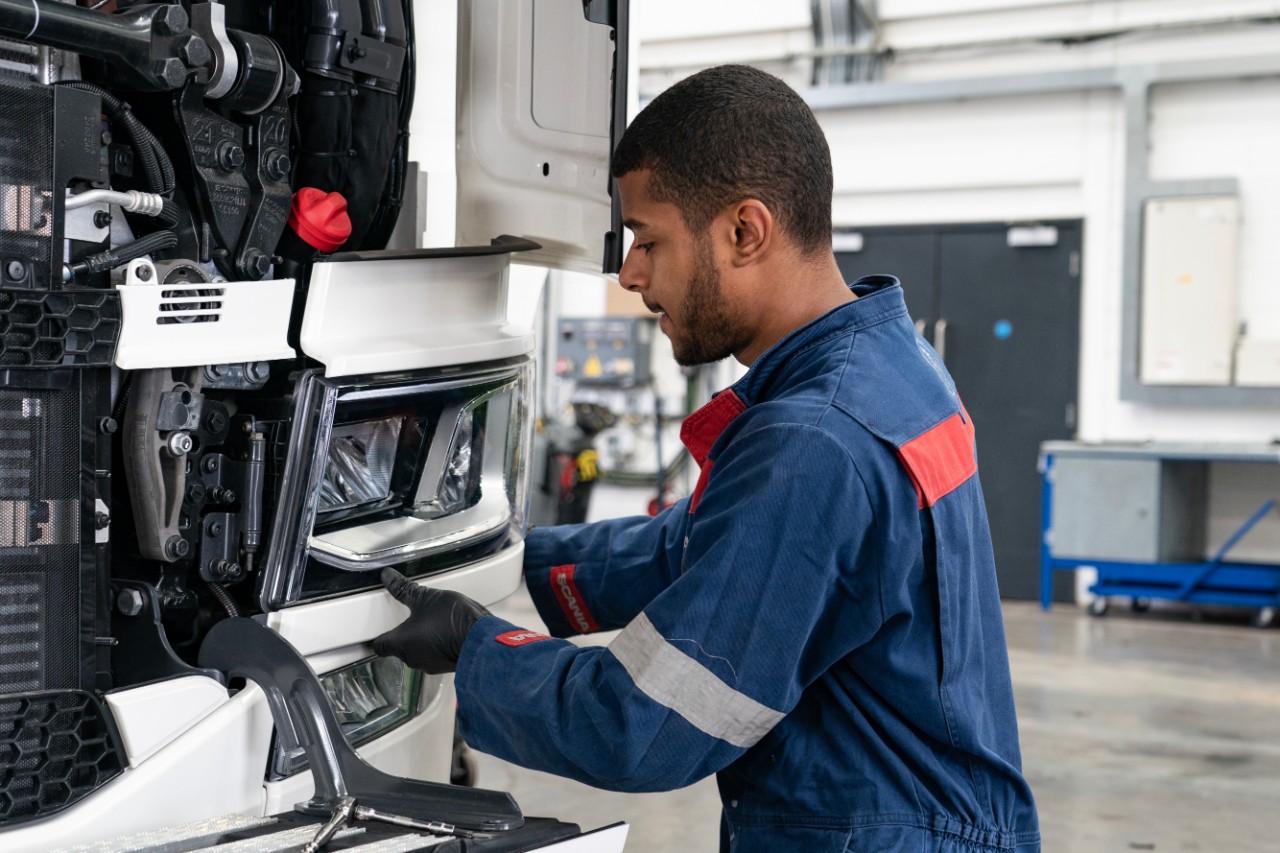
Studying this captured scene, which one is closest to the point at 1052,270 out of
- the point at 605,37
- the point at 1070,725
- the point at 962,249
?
the point at 962,249

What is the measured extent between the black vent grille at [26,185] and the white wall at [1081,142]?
7250 mm

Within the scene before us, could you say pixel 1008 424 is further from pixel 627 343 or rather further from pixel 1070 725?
pixel 1070 725

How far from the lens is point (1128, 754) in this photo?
4.75m

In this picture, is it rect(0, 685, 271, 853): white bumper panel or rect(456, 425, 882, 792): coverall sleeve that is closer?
rect(456, 425, 882, 792): coverall sleeve

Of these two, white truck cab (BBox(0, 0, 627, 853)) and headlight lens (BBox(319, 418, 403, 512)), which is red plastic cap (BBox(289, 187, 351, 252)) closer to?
white truck cab (BBox(0, 0, 627, 853))

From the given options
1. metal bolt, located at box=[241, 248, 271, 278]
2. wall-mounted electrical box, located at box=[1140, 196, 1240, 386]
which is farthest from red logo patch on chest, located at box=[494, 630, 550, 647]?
wall-mounted electrical box, located at box=[1140, 196, 1240, 386]

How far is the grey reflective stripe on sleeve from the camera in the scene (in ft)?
4.46

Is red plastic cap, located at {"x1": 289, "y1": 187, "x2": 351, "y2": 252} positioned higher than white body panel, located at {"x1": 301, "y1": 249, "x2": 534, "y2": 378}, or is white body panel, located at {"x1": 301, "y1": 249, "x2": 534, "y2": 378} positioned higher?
red plastic cap, located at {"x1": 289, "y1": 187, "x2": 351, "y2": 252}

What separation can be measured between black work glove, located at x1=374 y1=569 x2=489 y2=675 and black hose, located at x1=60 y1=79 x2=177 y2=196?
655mm

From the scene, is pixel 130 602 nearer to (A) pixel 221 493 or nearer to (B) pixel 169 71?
(A) pixel 221 493

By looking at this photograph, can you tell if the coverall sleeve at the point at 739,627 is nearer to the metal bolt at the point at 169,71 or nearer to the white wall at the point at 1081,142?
the metal bolt at the point at 169,71

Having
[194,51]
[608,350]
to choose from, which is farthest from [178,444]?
[608,350]

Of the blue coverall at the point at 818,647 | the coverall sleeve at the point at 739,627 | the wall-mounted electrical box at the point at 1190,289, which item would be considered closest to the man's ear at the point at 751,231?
the blue coverall at the point at 818,647

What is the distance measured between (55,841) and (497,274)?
3.62 ft
